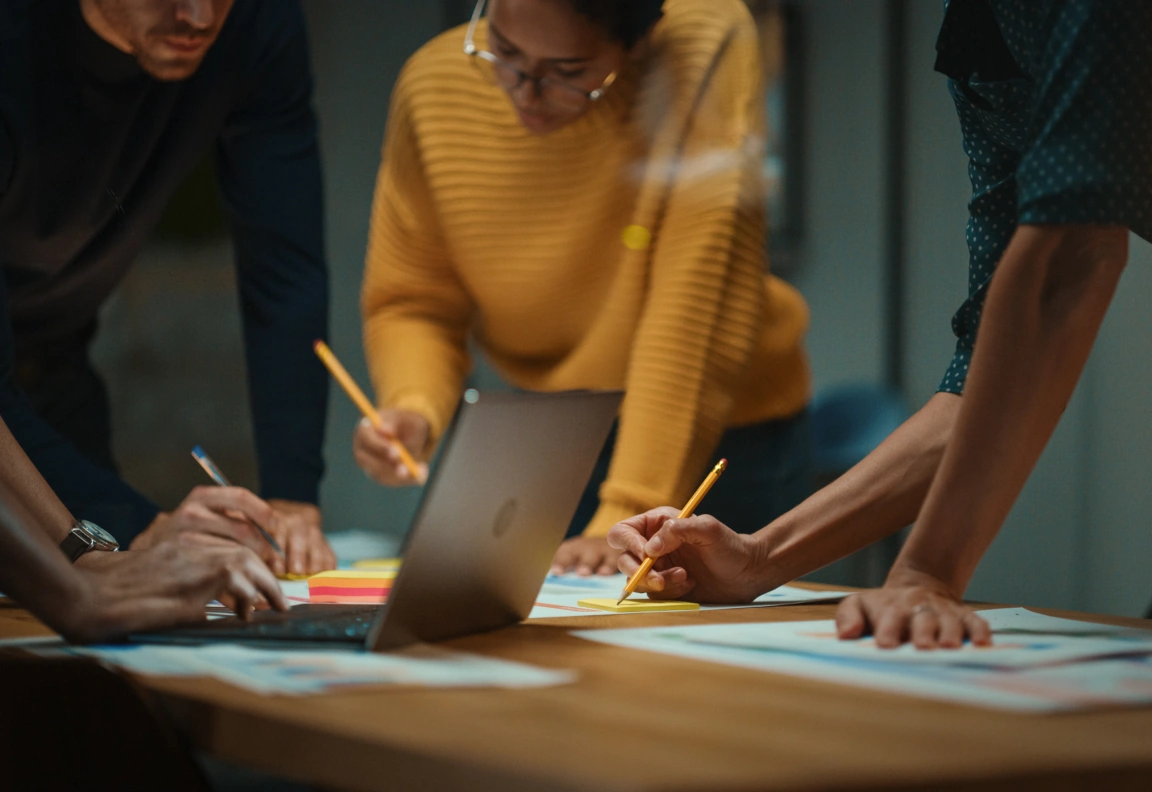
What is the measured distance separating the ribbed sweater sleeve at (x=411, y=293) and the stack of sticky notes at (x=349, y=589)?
70cm

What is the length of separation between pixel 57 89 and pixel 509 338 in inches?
25.9

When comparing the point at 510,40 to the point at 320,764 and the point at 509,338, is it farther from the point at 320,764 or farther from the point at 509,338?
the point at 320,764

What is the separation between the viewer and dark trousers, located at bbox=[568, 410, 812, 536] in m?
1.69

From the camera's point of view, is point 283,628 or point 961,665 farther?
point 283,628

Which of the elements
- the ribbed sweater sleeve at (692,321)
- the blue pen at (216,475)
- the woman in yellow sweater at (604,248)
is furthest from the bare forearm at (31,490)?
the ribbed sweater sleeve at (692,321)

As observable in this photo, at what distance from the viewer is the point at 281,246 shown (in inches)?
65.9

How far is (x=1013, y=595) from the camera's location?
217 cm

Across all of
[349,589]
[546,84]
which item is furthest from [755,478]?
[349,589]

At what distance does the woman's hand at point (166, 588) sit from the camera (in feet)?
→ 2.44

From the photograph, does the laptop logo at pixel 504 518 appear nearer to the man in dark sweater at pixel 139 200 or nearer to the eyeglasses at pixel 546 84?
the man in dark sweater at pixel 139 200

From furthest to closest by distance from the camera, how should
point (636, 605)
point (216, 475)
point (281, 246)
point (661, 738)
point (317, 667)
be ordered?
point (281, 246)
point (216, 475)
point (636, 605)
point (317, 667)
point (661, 738)

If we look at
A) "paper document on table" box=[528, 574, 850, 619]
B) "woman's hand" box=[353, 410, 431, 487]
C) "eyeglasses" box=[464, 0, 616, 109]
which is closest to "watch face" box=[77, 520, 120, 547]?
"paper document on table" box=[528, 574, 850, 619]

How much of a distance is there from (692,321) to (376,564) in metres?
0.50

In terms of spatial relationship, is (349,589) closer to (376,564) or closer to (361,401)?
(376,564)
